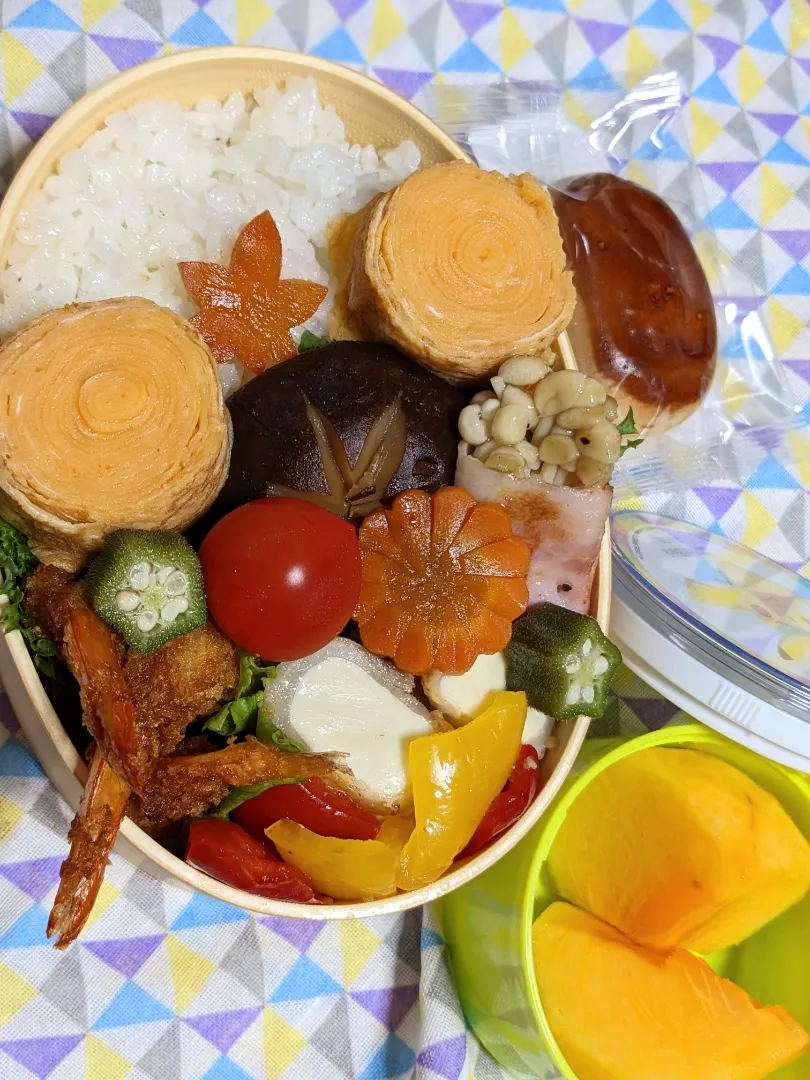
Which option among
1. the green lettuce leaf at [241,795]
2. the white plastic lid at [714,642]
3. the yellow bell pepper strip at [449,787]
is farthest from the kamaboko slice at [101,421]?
the white plastic lid at [714,642]

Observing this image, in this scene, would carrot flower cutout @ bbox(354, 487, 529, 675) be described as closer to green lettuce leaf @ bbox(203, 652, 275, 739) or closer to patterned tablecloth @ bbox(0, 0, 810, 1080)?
green lettuce leaf @ bbox(203, 652, 275, 739)

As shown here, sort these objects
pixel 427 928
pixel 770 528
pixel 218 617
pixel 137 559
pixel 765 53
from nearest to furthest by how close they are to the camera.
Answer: pixel 137 559 → pixel 218 617 → pixel 427 928 → pixel 770 528 → pixel 765 53

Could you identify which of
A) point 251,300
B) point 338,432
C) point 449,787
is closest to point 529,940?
point 449,787

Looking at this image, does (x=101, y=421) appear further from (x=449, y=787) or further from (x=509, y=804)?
(x=509, y=804)

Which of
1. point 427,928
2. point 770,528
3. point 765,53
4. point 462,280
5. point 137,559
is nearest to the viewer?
point 137,559

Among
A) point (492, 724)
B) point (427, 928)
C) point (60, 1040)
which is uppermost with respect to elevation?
point (492, 724)

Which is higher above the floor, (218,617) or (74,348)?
(74,348)

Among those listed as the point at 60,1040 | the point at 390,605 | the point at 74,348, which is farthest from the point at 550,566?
the point at 60,1040

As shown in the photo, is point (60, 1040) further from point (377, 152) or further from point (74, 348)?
point (377, 152)
